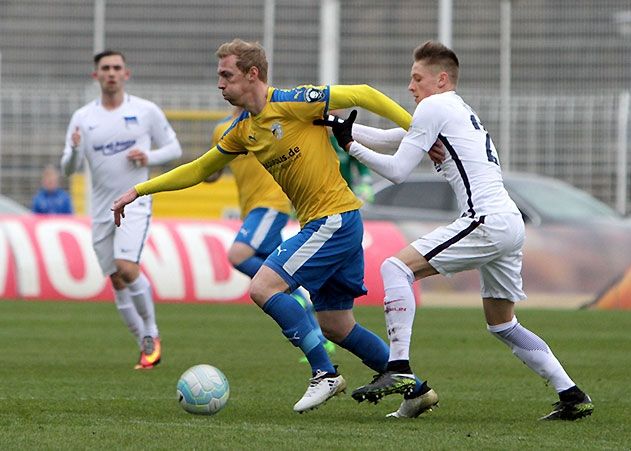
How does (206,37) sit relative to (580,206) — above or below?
above

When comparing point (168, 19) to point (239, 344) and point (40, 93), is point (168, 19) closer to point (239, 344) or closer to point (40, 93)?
point (40, 93)

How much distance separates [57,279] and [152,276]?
4.05ft

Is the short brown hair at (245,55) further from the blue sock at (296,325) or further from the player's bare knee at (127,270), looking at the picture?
the player's bare knee at (127,270)

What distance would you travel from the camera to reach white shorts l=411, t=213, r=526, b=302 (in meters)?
8.06

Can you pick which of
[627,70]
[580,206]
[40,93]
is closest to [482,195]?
[580,206]

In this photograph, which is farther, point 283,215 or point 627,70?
point 627,70

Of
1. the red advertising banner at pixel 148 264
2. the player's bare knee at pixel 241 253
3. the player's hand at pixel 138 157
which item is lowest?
the red advertising banner at pixel 148 264

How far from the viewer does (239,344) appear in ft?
45.0

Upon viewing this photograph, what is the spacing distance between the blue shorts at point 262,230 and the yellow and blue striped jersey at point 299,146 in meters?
3.59

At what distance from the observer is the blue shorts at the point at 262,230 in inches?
477

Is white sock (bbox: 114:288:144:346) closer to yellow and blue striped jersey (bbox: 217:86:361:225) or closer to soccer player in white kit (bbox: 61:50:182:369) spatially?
soccer player in white kit (bbox: 61:50:182:369)

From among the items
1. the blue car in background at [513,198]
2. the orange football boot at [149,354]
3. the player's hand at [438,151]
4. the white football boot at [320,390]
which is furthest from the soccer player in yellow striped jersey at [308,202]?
the blue car in background at [513,198]

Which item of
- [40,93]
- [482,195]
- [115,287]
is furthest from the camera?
[40,93]

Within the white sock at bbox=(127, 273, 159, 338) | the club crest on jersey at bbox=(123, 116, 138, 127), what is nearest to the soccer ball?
the white sock at bbox=(127, 273, 159, 338)
